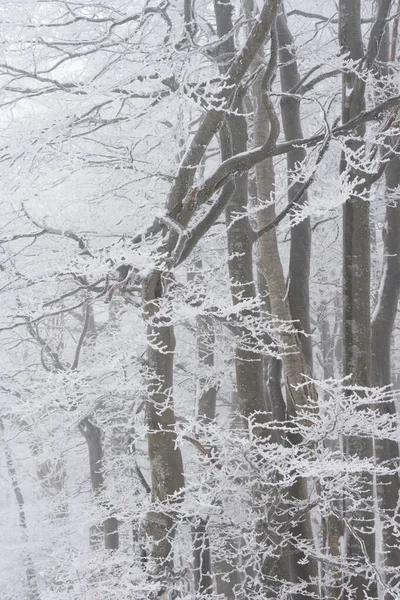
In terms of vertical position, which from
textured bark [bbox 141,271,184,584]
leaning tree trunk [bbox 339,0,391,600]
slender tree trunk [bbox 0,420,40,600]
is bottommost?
slender tree trunk [bbox 0,420,40,600]

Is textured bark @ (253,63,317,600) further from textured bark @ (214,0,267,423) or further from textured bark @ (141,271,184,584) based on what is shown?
textured bark @ (141,271,184,584)

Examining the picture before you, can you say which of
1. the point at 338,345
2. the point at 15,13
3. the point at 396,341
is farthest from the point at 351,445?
the point at 396,341

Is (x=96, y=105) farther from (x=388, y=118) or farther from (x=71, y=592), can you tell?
(x=71, y=592)

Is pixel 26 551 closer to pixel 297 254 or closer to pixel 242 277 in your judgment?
pixel 242 277

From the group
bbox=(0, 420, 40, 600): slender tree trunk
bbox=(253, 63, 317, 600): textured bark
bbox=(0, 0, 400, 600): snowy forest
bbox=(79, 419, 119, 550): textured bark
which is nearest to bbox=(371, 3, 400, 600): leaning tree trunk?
bbox=(0, 0, 400, 600): snowy forest

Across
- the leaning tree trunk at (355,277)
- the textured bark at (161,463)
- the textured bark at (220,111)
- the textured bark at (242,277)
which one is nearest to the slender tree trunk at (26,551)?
the textured bark at (161,463)

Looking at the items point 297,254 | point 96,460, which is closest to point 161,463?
point 297,254

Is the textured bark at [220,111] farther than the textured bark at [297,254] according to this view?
No

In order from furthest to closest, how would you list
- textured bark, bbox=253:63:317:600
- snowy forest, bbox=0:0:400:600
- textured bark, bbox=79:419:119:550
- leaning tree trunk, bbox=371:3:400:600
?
1. textured bark, bbox=79:419:119:550
2. leaning tree trunk, bbox=371:3:400:600
3. textured bark, bbox=253:63:317:600
4. snowy forest, bbox=0:0:400:600

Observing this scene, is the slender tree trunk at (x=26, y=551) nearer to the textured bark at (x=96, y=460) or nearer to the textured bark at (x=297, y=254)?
the textured bark at (x=96, y=460)

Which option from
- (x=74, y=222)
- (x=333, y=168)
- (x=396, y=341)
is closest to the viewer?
(x=74, y=222)

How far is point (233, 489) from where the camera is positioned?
15.6 feet

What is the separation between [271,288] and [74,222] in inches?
119

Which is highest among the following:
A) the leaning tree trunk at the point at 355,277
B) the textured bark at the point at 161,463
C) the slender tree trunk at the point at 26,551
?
the leaning tree trunk at the point at 355,277
